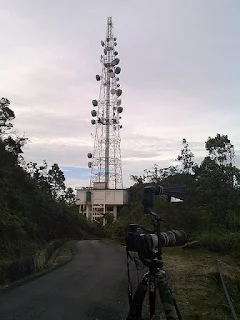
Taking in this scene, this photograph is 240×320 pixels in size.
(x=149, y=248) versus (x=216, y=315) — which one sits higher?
(x=149, y=248)

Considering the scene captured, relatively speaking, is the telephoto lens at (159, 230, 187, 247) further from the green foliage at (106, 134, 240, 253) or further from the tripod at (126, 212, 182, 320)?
the green foliage at (106, 134, 240, 253)

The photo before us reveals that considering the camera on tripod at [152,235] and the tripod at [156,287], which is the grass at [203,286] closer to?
the tripod at [156,287]

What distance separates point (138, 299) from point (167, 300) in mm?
579

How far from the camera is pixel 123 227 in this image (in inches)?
1187

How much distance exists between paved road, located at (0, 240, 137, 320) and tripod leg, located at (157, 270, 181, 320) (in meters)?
1.87

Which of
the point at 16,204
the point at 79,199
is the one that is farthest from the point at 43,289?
the point at 79,199

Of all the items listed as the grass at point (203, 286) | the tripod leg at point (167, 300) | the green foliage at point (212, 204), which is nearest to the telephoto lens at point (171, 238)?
the tripod leg at point (167, 300)

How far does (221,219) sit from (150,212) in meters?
16.4

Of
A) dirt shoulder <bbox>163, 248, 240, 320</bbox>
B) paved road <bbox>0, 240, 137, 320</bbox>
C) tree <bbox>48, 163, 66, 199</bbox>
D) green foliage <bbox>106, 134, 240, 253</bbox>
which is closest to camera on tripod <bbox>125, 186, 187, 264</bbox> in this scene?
paved road <bbox>0, 240, 137, 320</bbox>

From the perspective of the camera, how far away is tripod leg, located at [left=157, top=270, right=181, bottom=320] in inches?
167

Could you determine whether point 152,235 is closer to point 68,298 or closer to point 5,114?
point 68,298

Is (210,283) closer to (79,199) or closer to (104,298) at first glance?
(104,298)

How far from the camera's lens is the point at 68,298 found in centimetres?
724

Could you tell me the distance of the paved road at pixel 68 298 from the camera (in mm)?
5985
